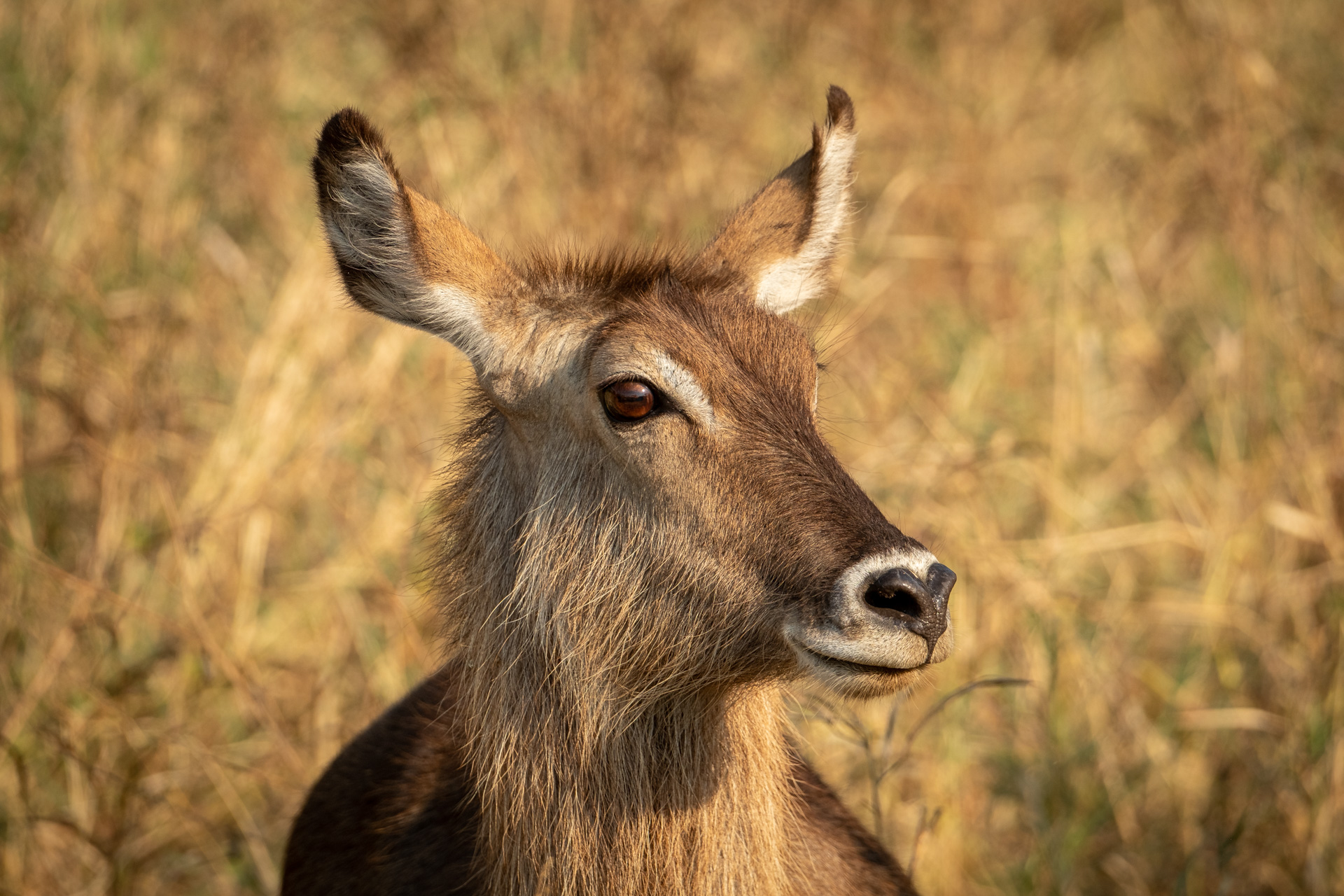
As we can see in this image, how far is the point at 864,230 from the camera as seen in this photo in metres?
6.93

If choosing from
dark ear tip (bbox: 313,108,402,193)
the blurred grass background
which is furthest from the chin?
dark ear tip (bbox: 313,108,402,193)

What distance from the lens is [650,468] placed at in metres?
2.87

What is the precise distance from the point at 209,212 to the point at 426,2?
1660 mm

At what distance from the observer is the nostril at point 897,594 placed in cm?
246

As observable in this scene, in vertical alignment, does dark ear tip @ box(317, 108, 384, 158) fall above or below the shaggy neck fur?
above

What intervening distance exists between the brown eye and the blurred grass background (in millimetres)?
922

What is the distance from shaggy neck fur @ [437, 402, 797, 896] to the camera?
113 inches

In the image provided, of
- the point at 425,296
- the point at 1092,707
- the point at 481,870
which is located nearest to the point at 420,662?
the point at 481,870

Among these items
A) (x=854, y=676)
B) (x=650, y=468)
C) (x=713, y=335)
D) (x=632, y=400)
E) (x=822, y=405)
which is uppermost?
(x=822, y=405)

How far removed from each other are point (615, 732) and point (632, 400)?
0.77 meters

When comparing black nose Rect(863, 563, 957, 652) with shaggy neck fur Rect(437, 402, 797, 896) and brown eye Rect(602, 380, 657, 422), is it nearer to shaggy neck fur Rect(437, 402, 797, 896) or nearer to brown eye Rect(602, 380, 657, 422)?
shaggy neck fur Rect(437, 402, 797, 896)

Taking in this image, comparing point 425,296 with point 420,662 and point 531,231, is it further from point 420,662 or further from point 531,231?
point 531,231

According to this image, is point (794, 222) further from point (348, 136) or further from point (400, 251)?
point (348, 136)

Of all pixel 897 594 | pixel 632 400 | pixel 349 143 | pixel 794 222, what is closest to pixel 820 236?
pixel 794 222
